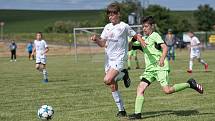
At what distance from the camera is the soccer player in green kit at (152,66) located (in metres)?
10.8

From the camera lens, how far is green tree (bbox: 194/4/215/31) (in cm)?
11709

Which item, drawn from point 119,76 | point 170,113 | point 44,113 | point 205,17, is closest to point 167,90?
point 170,113

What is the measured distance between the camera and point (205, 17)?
11812cm

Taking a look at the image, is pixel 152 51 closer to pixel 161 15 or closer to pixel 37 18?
pixel 161 15

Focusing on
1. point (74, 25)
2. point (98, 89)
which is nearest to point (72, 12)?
point (74, 25)

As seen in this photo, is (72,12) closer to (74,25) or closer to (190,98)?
(74,25)

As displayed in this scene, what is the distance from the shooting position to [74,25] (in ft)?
373

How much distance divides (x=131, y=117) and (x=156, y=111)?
50.6 inches

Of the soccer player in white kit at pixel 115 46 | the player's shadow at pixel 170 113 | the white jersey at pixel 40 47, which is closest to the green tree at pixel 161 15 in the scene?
the white jersey at pixel 40 47

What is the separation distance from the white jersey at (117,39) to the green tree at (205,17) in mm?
107604

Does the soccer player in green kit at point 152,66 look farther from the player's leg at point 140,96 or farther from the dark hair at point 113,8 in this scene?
the dark hair at point 113,8

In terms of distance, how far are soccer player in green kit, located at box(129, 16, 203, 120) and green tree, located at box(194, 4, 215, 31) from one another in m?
107

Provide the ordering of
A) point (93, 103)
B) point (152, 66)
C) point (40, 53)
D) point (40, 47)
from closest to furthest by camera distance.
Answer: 1. point (152, 66)
2. point (93, 103)
3. point (40, 53)
4. point (40, 47)

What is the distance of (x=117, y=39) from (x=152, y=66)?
0.91m
